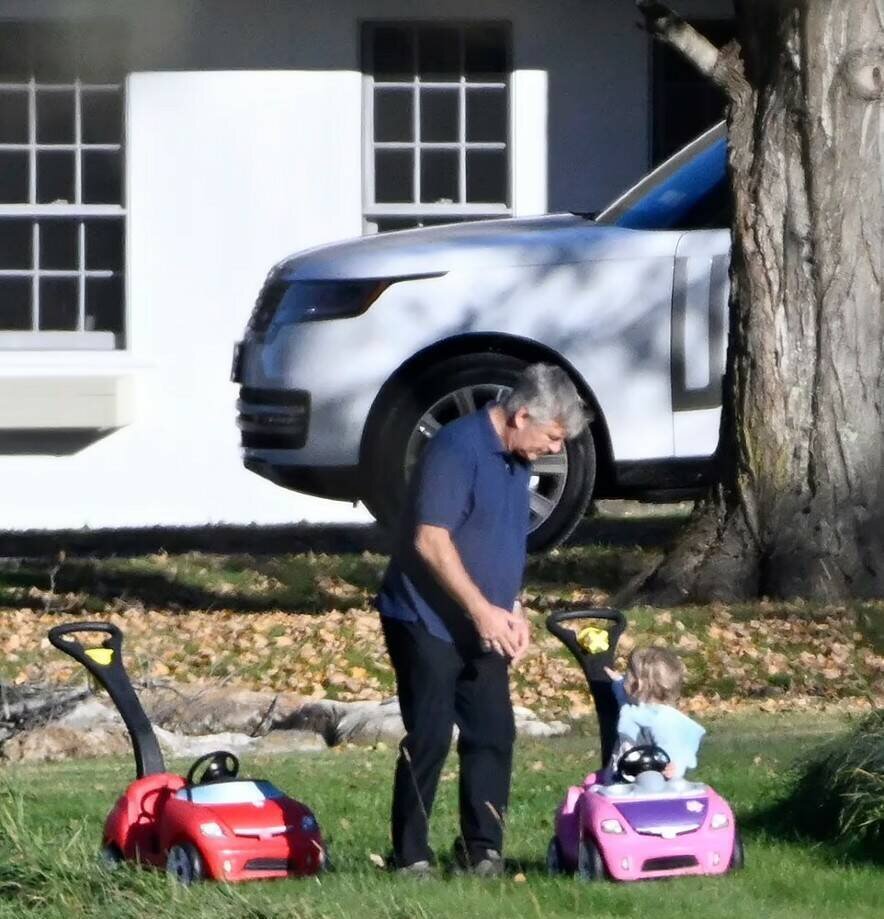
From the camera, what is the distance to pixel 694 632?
34.5ft

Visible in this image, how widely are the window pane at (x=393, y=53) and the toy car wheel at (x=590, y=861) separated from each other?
10810 mm

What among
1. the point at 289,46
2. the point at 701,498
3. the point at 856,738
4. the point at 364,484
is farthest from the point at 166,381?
the point at 856,738

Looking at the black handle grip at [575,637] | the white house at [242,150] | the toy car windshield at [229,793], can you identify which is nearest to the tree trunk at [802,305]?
the black handle grip at [575,637]

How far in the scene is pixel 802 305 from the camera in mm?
10969

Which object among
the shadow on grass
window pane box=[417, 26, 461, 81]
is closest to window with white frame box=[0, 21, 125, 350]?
window pane box=[417, 26, 461, 81]

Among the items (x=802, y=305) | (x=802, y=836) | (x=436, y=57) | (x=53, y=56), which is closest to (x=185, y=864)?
(x=802, y=836)

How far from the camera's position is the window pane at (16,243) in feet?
54.3

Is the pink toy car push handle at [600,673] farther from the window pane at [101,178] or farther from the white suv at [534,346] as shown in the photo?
the window pane at [101,178]

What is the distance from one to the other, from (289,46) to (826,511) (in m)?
6.74

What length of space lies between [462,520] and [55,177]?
10.7 meters

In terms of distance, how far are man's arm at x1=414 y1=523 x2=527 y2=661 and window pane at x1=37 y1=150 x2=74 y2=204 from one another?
10751 mm

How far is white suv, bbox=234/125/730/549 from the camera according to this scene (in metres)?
12.0

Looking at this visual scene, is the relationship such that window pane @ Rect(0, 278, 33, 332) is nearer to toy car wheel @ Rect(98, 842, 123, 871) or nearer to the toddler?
toy car wheel @ Rect(98, 842, 123, 871)

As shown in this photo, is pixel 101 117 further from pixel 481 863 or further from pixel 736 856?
pixel 736 856
